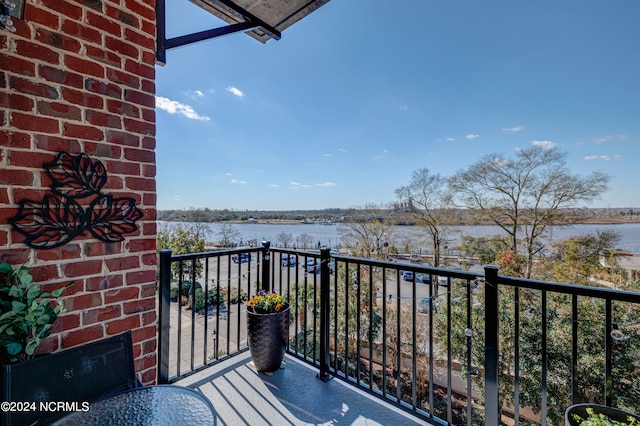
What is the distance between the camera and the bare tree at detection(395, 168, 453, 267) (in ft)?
52.5

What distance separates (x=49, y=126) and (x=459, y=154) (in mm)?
18087

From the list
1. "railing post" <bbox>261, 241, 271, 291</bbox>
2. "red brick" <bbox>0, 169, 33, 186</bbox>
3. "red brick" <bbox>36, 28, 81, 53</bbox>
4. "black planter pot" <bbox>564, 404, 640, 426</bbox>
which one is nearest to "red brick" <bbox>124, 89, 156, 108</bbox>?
"red brick" <bbox>36, 28, 81, 53</bbox>

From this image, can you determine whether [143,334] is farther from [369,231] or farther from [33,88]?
[369,231]

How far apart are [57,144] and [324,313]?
1.92 meters

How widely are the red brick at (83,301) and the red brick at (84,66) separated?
3.22 feet

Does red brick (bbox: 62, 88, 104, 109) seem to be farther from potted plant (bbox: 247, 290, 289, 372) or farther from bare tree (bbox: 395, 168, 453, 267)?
bare tree (bbox: 395, 168, 453, 267)

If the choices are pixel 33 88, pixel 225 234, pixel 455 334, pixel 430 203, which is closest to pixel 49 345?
pixel 33 88

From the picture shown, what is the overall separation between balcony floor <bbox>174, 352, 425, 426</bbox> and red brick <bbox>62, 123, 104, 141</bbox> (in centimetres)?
175

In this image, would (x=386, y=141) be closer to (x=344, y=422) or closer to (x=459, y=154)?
(x=459, y=154)

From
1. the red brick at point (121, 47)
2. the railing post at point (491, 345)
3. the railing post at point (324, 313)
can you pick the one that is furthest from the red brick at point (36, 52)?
the railing post at point (491, 345)

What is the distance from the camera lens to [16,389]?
3.02 ft

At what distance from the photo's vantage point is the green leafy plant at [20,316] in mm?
873

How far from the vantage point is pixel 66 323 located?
1.11 metres

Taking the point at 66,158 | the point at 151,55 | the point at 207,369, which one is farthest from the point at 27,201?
the point at 207,369
